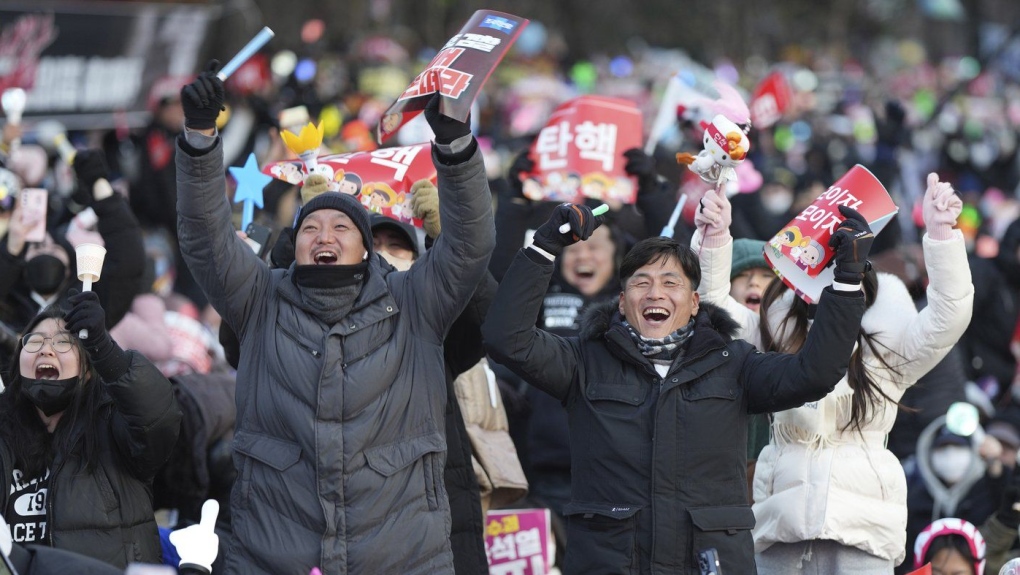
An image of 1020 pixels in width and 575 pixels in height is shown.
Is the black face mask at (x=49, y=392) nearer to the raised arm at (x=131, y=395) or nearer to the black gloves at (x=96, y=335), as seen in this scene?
the raised arm at (x=131, y=395)

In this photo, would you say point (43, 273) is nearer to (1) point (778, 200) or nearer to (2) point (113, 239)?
(2) point (113, 239)

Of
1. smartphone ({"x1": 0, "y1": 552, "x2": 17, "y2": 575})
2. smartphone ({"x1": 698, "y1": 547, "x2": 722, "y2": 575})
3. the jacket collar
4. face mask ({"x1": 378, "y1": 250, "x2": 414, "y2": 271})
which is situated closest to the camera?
smartphone ({"x1": 0, "y1": 552, "x2": 17, "y2": 575})

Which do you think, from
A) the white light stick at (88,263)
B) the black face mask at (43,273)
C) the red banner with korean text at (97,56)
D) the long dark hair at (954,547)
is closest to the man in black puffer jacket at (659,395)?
the white light stick at (88,263)

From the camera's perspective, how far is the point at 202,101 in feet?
15.5

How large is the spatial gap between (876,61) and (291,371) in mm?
30798

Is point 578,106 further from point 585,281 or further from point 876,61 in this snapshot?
point 876,61

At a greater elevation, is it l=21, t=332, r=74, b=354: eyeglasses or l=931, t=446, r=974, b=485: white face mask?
l=21, t=332, r=74, b=354: eyeglasses

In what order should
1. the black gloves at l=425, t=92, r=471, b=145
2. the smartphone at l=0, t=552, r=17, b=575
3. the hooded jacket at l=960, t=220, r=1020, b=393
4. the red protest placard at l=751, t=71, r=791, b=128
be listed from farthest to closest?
the hooded jacket at l=960, t=220, r=1020, b=393 < the red protest placard at l=751, t=71, r=791, b=128 < the black gloves at l=425, t=92, r=471, b=145 < the smartphone at l=0, t=552, r=17, b=575

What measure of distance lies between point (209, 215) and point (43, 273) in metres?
2.07

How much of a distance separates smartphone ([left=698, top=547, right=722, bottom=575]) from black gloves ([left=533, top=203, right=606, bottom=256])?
999 mm

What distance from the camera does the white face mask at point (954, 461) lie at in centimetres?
699

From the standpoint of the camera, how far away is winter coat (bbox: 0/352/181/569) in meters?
5.09

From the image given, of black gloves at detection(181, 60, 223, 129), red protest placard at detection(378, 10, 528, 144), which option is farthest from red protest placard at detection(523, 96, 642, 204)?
black gloves at detection(181, 60, 223, 129)

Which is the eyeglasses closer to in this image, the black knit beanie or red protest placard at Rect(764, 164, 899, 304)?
the black knit beanie
